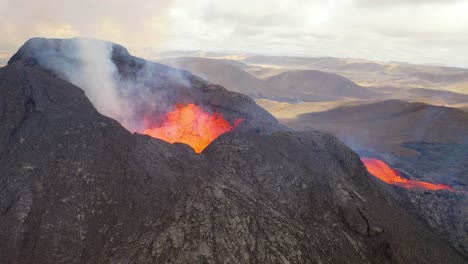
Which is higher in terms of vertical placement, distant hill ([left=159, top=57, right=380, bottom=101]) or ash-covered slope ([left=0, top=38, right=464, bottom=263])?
ash-covered slope ([left=0, top=38, right=464, bottom=263])

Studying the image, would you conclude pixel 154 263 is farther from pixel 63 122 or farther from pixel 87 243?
pixel 63 122

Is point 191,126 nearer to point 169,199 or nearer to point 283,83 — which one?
point 169,199

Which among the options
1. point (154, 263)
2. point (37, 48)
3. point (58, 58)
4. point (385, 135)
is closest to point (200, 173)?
point (154, 263)

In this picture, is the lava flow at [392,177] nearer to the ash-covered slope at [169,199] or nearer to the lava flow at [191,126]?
the ash-covered slope at [169,199]

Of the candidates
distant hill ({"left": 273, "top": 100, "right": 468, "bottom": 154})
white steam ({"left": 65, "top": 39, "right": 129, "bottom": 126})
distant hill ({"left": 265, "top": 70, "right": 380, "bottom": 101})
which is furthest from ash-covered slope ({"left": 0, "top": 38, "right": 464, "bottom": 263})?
distant hill ({"left": 265, "top": 70, "right": 380, "bottom": 101})

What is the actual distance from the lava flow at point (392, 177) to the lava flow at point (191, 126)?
40.8ft

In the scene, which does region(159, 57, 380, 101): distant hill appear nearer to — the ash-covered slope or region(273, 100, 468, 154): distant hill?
region(273, 100, 468, 154): distant hill

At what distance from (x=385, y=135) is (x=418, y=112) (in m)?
12.4

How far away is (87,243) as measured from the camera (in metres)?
11.1

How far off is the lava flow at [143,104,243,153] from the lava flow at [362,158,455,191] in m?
12.4

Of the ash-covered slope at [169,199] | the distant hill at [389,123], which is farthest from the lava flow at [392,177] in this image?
the ash-covered slope at [169,199]

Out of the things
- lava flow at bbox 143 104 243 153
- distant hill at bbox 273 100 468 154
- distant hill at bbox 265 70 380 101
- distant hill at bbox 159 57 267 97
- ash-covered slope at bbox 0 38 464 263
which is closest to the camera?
ash-covered slope at bbox 0 38 464 263

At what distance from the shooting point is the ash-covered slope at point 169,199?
437 inches

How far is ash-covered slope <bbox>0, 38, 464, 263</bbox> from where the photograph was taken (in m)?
11.1
